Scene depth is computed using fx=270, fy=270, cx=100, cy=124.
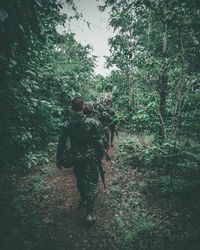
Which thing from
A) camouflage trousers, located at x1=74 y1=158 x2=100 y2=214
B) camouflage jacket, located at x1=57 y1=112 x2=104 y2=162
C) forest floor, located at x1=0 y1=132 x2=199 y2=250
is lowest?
forest floor, located at x1=0 y1=132 x2=199 y2=250

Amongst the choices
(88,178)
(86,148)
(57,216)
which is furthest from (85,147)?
(57,216)

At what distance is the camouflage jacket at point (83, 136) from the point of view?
219 inches

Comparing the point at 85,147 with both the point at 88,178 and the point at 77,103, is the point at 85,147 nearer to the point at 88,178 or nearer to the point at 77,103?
the point at 88,178

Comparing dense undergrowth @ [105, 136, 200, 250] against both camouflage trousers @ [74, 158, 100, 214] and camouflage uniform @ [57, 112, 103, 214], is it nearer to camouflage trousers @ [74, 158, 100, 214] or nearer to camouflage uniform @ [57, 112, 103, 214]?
camouflage trousers @ [74, 158, 100, 214]

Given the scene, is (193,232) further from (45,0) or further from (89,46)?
(89,46)

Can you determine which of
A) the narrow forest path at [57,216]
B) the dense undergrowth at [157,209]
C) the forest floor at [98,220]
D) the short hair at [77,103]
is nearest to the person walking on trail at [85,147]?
the short hair at [77,103]

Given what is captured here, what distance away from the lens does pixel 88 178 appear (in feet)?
18.2

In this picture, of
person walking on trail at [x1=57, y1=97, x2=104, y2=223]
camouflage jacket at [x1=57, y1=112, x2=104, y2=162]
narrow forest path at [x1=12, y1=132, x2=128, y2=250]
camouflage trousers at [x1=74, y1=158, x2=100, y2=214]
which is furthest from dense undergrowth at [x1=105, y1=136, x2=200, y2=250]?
camouflage jacket at [x1=57, y1=112, x2=104, y2=162]

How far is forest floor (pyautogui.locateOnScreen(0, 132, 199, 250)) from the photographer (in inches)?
194

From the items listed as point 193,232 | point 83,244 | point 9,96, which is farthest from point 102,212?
point 9,96

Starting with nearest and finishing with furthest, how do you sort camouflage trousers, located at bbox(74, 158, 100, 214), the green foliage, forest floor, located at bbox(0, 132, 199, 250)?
1. the green foliage
2. forest floor, located at bbox(0, 132, 199, 250)
3. camouflage trousers, located at bbox(74, 158, 100, 214)

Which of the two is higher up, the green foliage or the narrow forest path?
the green foliage

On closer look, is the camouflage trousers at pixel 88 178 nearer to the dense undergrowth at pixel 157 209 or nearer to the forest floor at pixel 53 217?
the forest floor at pixel 53 217

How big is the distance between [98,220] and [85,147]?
158 centimetres
